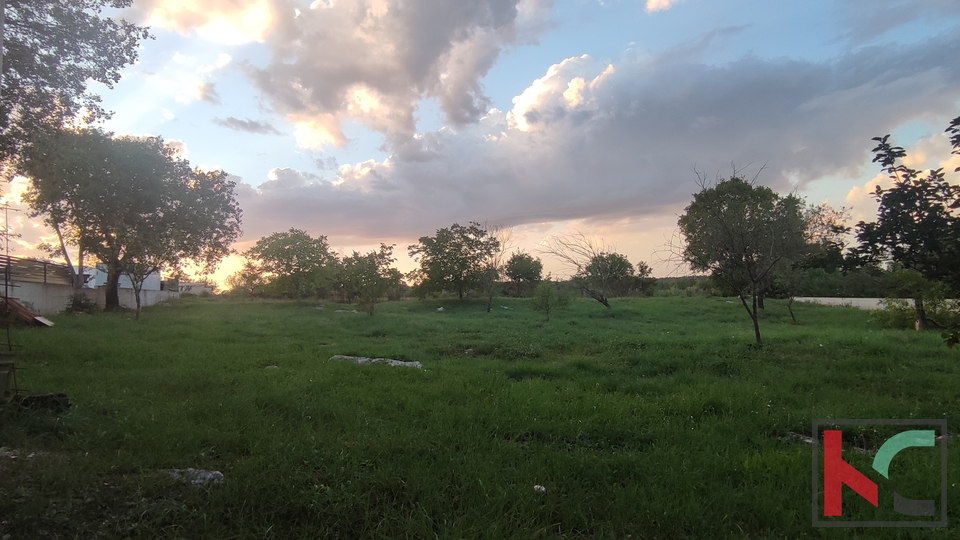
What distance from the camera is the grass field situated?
9.59ft

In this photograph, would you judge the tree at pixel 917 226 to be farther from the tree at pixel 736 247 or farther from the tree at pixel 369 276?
the tree at pixel 369 276

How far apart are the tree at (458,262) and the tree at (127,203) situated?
14.6m

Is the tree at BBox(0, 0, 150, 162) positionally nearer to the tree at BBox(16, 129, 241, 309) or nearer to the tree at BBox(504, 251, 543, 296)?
the tree at BBox(16, 129, 241, 309)

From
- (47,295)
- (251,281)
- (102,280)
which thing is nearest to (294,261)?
(251,281)

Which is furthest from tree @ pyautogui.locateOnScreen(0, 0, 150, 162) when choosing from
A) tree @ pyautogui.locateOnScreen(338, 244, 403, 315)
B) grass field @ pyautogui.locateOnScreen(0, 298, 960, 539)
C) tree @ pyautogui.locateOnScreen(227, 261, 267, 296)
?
tree @ pyautogui.locateOnScreen(227, 261, 267, 296)

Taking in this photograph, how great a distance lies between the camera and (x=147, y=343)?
1026 cm

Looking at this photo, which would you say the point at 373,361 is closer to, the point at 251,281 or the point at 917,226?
the point at 917,226

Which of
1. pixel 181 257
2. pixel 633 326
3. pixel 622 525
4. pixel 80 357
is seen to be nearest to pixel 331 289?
pixel 181 257

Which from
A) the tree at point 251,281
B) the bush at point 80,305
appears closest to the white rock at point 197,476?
the bush at point 80,305

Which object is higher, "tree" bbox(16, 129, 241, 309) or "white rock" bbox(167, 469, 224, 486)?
"tree" bbox(16, 129, 241, 309)

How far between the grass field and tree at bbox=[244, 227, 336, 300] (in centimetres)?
2917

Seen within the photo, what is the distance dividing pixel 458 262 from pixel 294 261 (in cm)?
1494

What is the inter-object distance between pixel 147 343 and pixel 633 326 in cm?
1529

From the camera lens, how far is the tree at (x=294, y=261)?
37.3m
